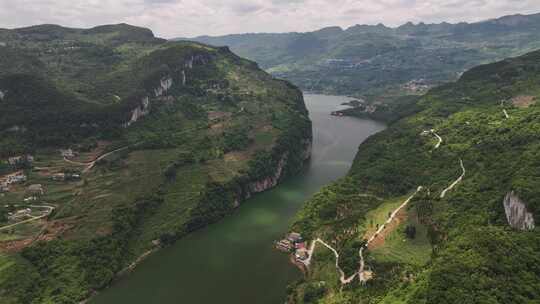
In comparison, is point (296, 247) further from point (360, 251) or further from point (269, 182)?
point (269, 182)

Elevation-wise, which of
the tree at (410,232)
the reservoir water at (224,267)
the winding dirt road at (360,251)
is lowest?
the reservoir water at (224,267)

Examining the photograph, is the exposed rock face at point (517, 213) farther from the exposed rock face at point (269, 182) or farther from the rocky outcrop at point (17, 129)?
the rocky outcrop at point (17, 129)

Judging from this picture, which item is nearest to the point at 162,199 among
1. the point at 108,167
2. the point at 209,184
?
the point at 209,184

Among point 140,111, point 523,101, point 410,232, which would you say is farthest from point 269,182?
point 523,101

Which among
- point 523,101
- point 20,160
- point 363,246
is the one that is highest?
point 523,101

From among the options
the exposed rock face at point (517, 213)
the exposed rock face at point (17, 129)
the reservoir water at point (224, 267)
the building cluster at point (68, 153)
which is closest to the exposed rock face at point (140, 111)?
the building cluster at point (68, 153)

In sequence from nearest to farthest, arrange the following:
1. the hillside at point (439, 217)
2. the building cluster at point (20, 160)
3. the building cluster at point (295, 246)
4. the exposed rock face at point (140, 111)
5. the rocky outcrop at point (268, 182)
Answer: the hillside at point (439, 217), the building cluster at point (295, 246), the building cluster at point (20, 160), the rocky outcrop at point (268, 182), the exposed rock face at point (140, 111)

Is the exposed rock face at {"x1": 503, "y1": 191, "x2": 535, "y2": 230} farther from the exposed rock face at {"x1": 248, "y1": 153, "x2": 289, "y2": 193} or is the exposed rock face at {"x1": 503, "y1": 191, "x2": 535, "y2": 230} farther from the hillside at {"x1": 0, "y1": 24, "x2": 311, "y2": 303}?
the exposed rock face at {"x1": 248, "y1": 153, "x2": 289, "y2": 193}
